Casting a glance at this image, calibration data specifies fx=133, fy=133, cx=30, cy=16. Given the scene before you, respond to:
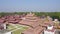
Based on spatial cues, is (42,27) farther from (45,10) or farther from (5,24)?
(5,24)

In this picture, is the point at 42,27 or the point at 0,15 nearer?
the point at 42,27

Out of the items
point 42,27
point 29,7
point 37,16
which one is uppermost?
point 29,7

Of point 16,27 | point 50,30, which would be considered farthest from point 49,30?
point 16,27

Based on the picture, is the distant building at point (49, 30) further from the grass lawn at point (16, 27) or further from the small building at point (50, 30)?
the grass lawn at point (16, 27)

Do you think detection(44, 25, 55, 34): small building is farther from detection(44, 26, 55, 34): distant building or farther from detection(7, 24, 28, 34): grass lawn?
detection(7, 24, 28, 34): grass lawn

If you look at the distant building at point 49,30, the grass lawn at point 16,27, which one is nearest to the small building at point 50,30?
the distant building at point 49,30

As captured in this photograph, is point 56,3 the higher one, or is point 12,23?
point 56,3

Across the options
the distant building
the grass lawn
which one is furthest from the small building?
the grass lawn

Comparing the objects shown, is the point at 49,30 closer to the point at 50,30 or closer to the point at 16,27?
the point at 50,30

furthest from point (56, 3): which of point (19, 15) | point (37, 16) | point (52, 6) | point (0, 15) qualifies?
point (0, 15)
